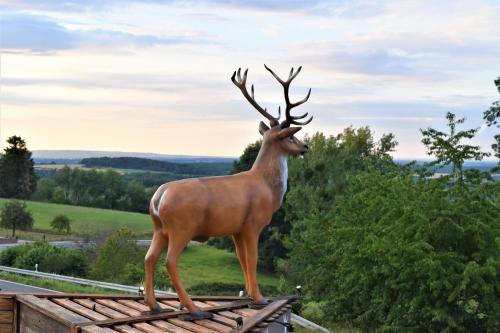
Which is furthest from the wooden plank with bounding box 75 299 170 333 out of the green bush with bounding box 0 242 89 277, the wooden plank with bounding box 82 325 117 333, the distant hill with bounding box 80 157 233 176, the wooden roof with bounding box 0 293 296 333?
the distant hill with bounding box 80 157 233 176

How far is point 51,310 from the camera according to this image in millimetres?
7945

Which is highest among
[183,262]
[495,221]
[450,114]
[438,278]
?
[450,114]

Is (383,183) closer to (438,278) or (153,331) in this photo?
(438,278)

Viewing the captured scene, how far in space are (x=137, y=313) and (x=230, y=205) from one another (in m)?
1.62

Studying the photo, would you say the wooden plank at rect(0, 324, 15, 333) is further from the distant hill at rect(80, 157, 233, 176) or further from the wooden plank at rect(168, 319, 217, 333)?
the distant hill at rect(80, 157, 233, 176)

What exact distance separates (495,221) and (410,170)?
4050mm

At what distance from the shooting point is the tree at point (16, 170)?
72.6m

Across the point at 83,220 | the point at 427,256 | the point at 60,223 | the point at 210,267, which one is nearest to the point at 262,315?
the point at 427,256

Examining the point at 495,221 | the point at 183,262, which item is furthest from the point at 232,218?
the point at 183,262

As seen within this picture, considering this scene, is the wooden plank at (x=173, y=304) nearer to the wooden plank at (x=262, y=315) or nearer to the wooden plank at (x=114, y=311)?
the wooden plank at (x=114, y=311)

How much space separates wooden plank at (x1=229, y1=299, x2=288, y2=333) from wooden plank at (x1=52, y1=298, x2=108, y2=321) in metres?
1.60

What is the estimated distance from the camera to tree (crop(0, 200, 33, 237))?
4986cm

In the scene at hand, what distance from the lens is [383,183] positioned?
17109 mm

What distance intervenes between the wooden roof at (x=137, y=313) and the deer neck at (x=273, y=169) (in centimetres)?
135
